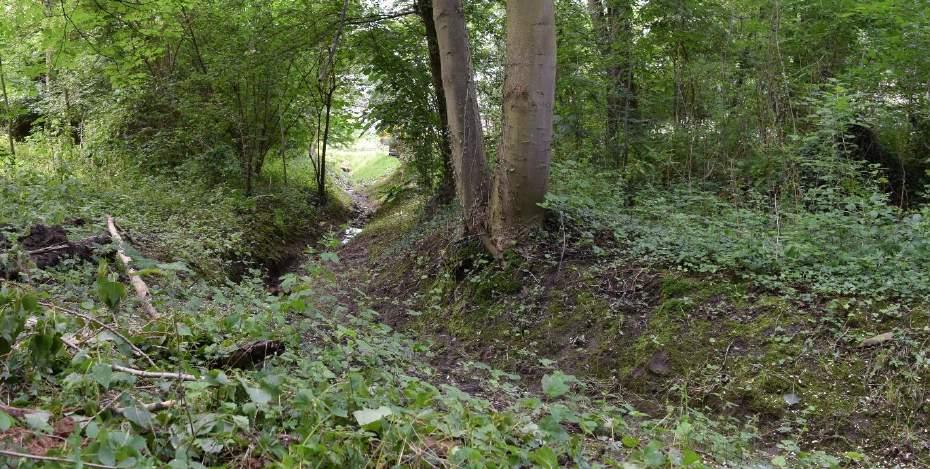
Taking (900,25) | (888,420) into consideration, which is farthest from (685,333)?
(900,25)

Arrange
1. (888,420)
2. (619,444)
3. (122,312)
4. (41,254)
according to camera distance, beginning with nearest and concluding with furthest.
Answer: (619,444) < (122,312) < (888,420) < (41,254)

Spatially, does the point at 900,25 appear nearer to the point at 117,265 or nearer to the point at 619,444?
the point at 619,444

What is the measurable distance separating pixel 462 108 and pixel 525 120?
1.11 metres

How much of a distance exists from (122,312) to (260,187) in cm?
1017

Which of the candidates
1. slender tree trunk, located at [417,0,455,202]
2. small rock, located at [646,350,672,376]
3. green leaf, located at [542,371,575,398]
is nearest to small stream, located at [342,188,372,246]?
slender tree trunk, located at [417,0,455,202]

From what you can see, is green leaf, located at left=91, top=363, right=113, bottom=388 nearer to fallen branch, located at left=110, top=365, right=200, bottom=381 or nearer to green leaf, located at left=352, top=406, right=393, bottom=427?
fallen branch, located at left=110, top=365, right=200, bottom=381

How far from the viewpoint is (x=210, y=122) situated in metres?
12.4

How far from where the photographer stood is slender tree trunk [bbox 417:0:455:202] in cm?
980

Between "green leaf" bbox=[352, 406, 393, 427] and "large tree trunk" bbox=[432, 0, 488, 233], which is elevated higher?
"large tree trunk" bbox=[432, 0, 488, 233]

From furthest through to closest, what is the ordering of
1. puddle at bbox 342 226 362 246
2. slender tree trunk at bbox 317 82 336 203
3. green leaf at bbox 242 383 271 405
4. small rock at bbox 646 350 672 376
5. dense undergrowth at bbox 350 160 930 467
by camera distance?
slender tree trunk at bbox 317 82 336 203, puddle at bbox 342 226 362 246, small rock at bbox 646 350 672 376, dense undergrowth at bbox 350 160 930 467, green leaf at bbox 242 383 271 405

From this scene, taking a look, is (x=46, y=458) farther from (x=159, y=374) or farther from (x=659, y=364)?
(x=659, y=364)

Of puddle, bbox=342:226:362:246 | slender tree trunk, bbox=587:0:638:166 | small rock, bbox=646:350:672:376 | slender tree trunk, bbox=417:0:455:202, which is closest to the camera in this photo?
small rock, bbox=646:350:672:376

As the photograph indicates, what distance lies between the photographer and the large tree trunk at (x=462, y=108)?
7.24 meters

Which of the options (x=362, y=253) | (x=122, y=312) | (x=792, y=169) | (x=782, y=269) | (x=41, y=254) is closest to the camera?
(x=122, y=312)
